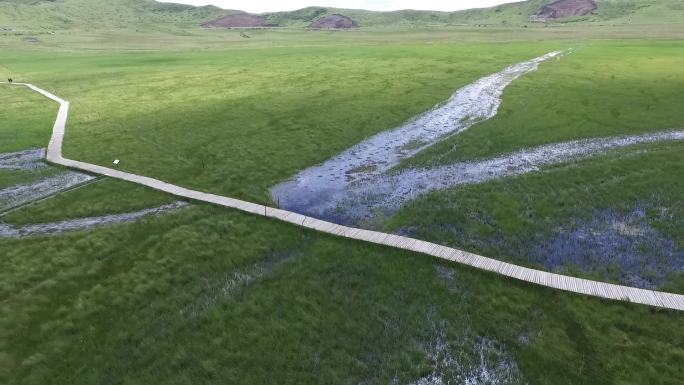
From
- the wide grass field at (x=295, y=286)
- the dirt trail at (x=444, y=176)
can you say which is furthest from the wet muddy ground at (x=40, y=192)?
the dirt trail at (x=444, y=176)

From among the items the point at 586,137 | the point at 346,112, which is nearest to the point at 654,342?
the point at 586,137

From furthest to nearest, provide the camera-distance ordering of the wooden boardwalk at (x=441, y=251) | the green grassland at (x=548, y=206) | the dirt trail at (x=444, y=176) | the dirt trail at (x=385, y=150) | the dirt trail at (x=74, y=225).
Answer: the dirt trail at (x=385, y=150)
the dirt trail at (x=444, y=176)
the dirt trail at (x=74, y=225)
the green grassland at (x=548, y=206)
the wooden boardwalk at (x=441, y=251)

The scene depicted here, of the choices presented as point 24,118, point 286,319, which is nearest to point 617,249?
point 286,319

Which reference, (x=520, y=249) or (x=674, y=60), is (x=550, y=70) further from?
(x=520, y=249)

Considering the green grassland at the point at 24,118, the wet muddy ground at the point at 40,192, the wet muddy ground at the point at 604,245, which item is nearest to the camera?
the wet muddy ground at the point at 604,245

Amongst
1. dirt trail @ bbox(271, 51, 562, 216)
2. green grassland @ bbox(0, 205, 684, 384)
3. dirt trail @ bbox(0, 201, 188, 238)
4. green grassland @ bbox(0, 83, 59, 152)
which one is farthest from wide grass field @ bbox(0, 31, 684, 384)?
dirt trail @ bbox(271, 51, 562, 216)

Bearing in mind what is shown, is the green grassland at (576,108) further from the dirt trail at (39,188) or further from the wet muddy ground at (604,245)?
the dirt trail at (39,188)
